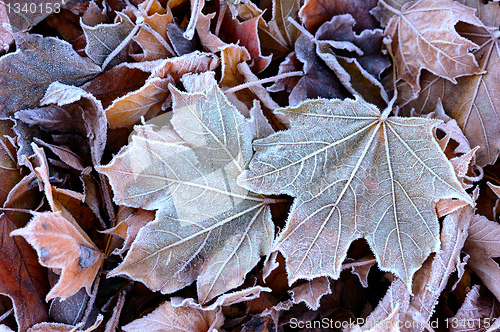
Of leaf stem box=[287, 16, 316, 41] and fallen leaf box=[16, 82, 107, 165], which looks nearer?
fallen leaf box=[16, 82, 107, 165]

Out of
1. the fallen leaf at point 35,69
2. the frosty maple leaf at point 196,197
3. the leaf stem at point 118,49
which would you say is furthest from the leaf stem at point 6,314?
Answer: the leaf stem at point 118,49

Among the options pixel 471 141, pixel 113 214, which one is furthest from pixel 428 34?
pixel 113 214

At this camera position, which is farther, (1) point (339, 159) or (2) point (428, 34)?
(2) point (428, 34)

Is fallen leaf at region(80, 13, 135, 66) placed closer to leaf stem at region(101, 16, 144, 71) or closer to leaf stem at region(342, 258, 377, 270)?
leaf stem at region(101, 16, 144, 71)

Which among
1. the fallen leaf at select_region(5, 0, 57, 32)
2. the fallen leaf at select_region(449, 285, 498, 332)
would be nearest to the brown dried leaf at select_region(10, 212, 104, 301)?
the fallen leaf at select_region(5, 0, 57, 32)

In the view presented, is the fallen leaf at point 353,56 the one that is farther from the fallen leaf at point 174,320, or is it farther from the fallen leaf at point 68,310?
the fallen leaf at point 68,310

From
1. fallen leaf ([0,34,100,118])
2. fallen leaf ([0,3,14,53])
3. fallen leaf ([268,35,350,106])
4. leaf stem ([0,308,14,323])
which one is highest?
fallen leaf ([0,3,14,53])

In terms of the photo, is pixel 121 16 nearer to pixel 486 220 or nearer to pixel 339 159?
pixel 339 159
